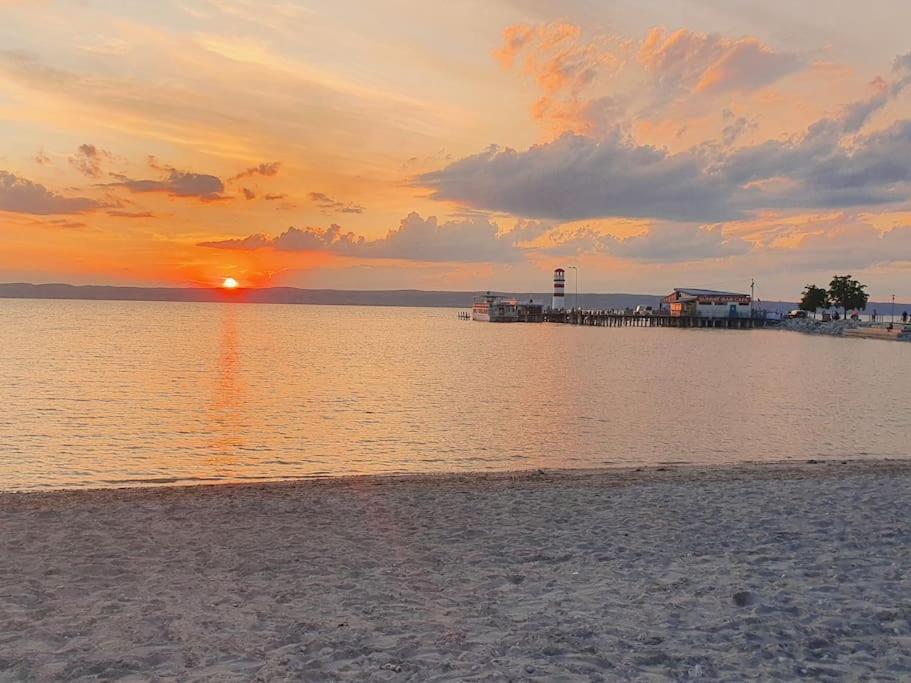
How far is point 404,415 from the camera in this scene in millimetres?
30422

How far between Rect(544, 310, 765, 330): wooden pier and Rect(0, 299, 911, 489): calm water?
8863cm

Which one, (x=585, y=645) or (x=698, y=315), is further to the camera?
(x=698, y=315)

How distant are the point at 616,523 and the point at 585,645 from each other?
192 inches

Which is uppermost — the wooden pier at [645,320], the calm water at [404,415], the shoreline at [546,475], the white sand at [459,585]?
the wooden pier at [645,320]

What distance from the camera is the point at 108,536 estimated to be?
35.3 ft

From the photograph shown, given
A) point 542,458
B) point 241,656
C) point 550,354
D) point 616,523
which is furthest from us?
point 550,354

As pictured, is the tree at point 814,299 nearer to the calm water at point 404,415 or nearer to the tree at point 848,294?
the tree at point 848,294

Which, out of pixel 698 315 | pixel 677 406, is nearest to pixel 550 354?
pixel 677 406

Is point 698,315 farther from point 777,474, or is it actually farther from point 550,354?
Answer: point 777,474

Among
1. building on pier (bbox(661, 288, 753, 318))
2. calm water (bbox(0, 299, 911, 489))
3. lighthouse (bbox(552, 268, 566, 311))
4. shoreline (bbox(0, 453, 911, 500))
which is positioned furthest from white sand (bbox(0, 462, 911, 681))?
lighthouse (bbox(552, 268, 566, 311))

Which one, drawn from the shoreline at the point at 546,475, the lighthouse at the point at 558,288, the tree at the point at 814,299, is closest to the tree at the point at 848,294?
the tree at the point at 814,299

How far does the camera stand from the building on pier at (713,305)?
148m

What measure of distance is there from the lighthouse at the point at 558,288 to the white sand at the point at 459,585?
165 meters

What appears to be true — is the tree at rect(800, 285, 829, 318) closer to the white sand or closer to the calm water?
the calm water
